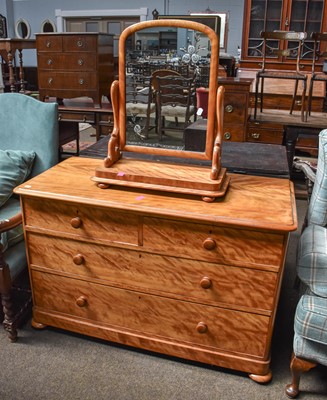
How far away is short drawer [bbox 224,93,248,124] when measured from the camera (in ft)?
12.5

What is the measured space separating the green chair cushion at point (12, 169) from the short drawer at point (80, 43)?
2.23 m

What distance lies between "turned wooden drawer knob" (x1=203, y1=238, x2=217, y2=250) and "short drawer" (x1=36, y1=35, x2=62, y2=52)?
10.6 feet

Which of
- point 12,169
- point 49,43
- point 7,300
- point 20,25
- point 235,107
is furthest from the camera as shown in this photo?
point 20,25

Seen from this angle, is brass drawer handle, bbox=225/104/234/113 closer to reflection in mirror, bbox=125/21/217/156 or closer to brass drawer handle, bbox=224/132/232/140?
brass drawer handle, bbox=224/132/232/140

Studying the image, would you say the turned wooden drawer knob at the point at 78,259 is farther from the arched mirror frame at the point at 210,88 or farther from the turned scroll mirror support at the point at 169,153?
the arched mirror frame at the point at 210,88

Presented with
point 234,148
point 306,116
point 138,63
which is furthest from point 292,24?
point 138,63

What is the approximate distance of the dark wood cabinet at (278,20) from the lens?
5.86 m

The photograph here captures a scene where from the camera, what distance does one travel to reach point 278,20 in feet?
19.6

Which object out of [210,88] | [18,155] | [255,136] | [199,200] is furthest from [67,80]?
[199,200]

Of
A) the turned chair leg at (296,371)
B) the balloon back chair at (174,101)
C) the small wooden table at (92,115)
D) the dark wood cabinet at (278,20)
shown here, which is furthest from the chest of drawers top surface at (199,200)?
the dark wood cabinet at (278,20)

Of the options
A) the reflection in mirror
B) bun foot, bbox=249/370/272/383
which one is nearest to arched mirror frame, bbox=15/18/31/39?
the reflection in mirror

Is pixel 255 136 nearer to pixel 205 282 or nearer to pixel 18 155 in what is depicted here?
pixel 18 155

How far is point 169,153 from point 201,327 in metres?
0.74

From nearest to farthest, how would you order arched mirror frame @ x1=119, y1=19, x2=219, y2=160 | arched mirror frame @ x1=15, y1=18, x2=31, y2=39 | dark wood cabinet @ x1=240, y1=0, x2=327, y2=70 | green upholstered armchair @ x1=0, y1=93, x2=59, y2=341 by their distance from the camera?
arched mirror frame @ x1=119, y1=19, x2=219, y2=160 < green upholstered armchair @ x1=0, y1=93, x2=59, y2=341 < dark wood cabinet @ x1=240, y1=0, x2=327, y2=70 < arched mirror frame @ x1=15, y1=18, x2=31, y2=39
